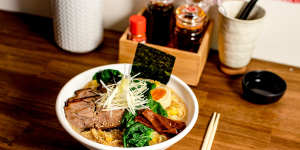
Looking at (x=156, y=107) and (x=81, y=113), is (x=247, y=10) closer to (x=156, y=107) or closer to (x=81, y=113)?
(x=156, y=107)

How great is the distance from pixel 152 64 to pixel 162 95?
0.12 m

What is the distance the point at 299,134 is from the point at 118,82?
0.72 meters

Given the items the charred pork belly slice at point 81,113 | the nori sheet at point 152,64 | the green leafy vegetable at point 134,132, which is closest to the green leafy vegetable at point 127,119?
the green leafy vegetable at point 134,132

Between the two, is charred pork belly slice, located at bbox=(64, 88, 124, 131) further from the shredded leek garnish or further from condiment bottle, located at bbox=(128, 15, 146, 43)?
condiment bottle, located at bbox=(128, 15, 146, 43)

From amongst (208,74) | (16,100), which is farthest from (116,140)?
(208,74)

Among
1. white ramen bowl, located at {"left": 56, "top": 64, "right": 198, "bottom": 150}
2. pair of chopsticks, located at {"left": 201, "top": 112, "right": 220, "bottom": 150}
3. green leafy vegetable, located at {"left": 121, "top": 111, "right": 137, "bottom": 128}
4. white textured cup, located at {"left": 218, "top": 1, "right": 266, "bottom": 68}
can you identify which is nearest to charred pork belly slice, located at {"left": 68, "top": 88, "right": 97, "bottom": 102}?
white ramen bowl, located at {"left": 56, "top": 64, "right": 198, "bottom": 150}

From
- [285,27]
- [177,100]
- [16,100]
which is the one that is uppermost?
[285,27]

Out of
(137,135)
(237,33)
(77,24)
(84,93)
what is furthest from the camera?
(77,24)

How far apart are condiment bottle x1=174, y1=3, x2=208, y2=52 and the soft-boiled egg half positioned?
262 millimetres

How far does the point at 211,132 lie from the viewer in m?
1.29

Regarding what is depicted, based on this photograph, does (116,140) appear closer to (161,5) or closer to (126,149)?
(126,149)

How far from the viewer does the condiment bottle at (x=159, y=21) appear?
1522 millimetres

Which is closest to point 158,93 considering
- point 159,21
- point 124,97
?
point 124,97

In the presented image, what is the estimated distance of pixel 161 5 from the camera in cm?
152
